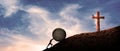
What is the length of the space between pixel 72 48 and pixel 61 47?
40.8 inches

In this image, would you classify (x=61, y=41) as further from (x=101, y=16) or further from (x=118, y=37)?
(x=101, y=16)

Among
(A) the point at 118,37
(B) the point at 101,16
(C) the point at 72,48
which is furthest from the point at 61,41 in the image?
(B) the point at 101,16

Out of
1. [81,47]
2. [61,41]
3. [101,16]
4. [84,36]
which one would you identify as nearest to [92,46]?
[81,47]

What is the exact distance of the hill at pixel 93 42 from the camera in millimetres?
12633

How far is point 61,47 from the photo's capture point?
1479 cm

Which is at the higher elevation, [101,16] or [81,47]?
[101,16]

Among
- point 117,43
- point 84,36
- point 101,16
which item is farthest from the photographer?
point 101,16

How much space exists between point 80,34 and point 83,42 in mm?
A: 1375

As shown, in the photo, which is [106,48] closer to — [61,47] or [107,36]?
[107,36]

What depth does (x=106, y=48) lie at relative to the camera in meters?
12.5

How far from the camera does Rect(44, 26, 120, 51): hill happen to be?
1263 cm

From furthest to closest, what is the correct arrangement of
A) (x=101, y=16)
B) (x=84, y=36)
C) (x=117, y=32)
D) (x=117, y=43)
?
(x=101, y=16), (x=84, y=36), (x=117, y=32), (x=117, y=43)

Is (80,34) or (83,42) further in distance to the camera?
(80,34)

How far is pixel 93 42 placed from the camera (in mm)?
13398
